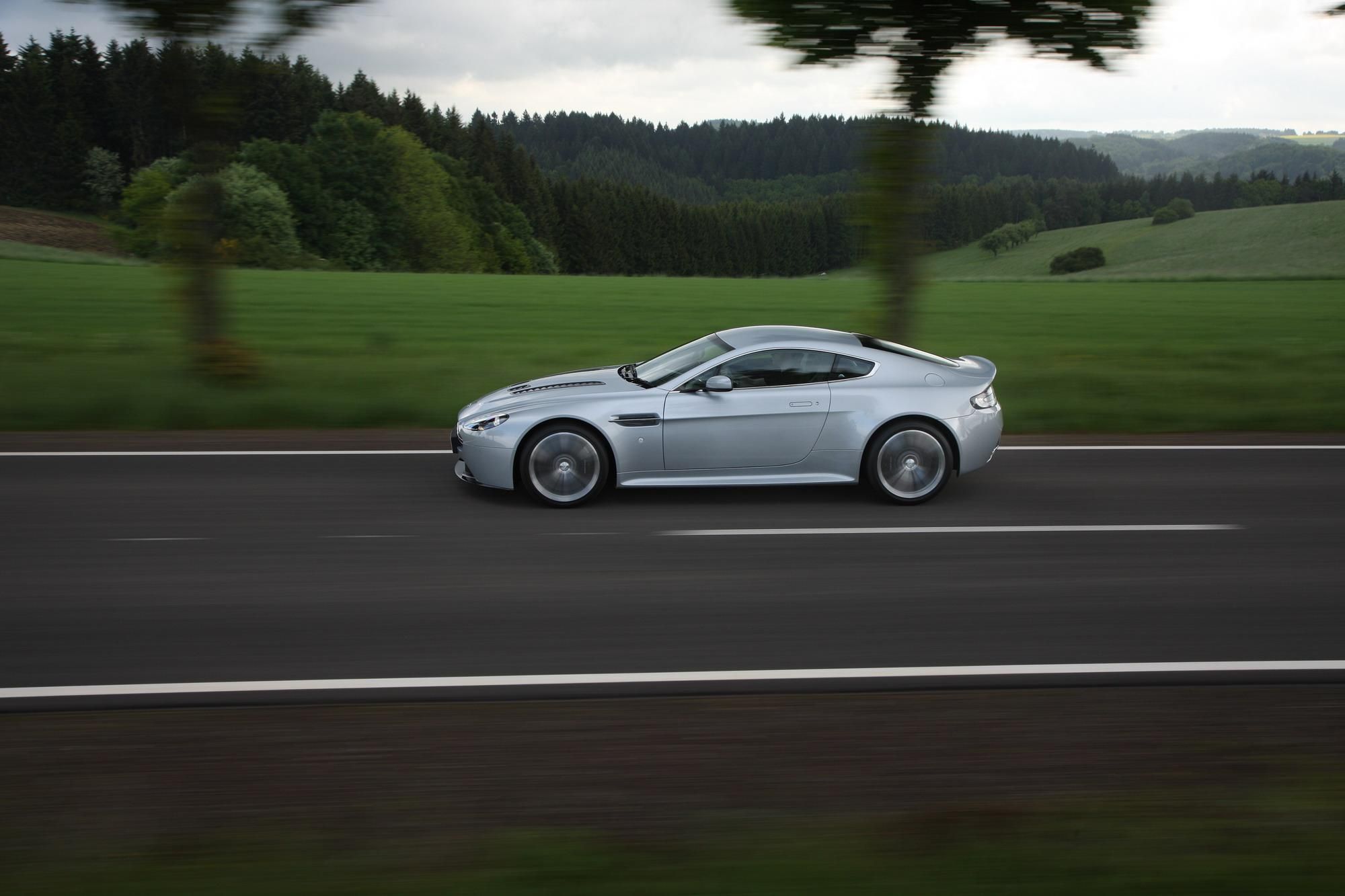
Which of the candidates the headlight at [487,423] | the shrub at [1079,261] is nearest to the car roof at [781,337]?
the headlight at [487,423]

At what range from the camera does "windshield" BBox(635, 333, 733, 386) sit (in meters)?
8.60

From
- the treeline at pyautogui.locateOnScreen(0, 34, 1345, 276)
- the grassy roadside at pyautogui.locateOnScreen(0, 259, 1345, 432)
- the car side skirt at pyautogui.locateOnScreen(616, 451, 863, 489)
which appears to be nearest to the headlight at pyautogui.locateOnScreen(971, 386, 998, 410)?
the car side skirt at pyautogui.locateOnScreen(616, 451, 863, 489)

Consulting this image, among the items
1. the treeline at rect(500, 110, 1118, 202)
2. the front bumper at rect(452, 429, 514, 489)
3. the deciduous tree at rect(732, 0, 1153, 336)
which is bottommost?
the front bumper at rect(452, 429, 514, 489)

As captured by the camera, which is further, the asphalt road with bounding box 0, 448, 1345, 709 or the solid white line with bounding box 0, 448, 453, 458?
the solid white line with bounding box 0, 448, 453, 458

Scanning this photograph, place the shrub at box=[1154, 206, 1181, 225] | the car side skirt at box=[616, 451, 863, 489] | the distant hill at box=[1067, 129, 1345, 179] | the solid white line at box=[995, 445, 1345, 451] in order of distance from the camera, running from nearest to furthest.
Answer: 1. the car side skirt at box=[616, 451, 863, 489]
2. the solid white line at box=[995, 445, 1345, 451]
3. the shrub at box=[1154, 206, 1181, 225]
4. the distant hill at box=[1067, 129, 1345, 179]

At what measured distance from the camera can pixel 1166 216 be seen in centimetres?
8825

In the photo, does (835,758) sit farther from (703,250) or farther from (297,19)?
(703,250)

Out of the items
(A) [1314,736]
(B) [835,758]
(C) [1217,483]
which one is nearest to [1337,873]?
(A) [1314,736]

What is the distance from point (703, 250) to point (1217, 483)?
115415 millimetres

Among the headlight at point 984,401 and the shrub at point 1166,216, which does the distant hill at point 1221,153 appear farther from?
the headlight at point 984,401

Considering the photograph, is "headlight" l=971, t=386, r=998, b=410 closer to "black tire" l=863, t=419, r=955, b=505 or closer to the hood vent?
"black tire" l=863, t=419, r=955, b=505

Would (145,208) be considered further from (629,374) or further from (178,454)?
(629,374)

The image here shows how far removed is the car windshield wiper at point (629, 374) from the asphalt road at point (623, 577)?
90 centimetres

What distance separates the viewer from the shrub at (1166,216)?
88000 mm
